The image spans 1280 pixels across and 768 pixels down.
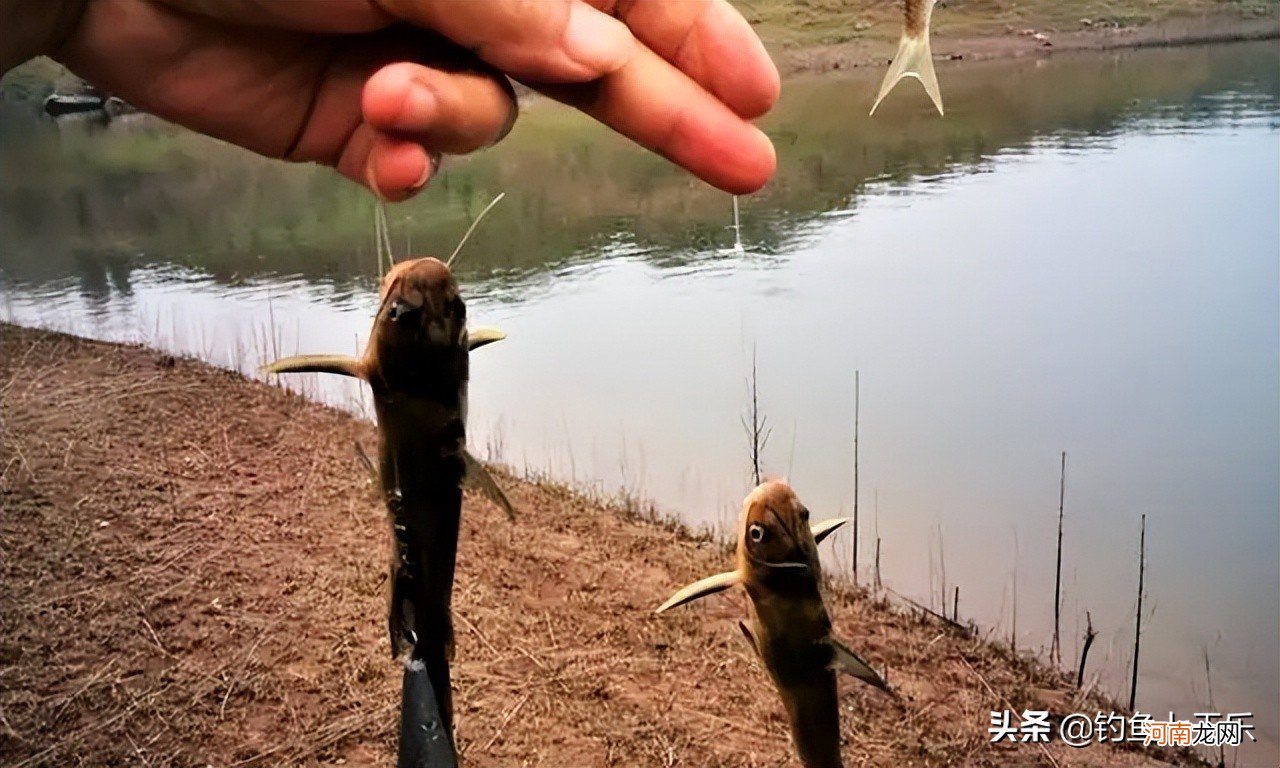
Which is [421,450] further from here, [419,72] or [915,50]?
[915,50]

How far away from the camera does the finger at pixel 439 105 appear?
0.74 m

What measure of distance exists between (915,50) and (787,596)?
0.57m

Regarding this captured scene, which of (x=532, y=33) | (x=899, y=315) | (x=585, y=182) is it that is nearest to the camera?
(x=532, y=33)

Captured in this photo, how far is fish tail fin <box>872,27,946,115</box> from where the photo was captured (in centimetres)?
103

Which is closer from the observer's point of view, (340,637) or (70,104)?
(340,637)

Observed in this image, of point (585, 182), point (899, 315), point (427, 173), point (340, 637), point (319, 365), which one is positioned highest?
point (427, 173)

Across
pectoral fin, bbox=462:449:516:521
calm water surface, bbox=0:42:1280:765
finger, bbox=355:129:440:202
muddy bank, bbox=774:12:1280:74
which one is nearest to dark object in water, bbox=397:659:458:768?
pectoral fin, bbox=462:449:516:521

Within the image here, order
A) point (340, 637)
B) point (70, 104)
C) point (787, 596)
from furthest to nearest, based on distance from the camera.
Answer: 1. point (70, 104)
2. point (340, 637)
3. point (787, 596)

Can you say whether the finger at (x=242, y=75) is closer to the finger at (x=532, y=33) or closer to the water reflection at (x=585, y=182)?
the finger at (x=532, y=33)

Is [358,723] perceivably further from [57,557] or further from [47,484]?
[47,484]

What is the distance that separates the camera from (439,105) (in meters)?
0.76

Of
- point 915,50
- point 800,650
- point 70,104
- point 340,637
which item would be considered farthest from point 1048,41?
point 70,104

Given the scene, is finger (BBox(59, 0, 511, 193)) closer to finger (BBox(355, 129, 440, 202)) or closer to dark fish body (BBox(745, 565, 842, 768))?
finger (BBox(355, 129, 440, 202))

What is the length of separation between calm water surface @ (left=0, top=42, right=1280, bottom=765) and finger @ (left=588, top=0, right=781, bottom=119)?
285 centimetres
